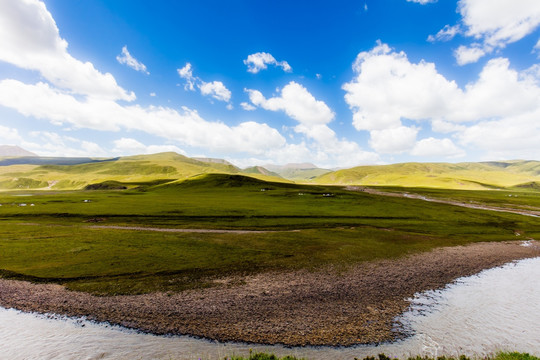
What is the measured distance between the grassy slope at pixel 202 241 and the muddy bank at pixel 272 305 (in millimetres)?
2629

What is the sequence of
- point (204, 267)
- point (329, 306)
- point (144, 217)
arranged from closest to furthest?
point (329, 306), point (204, 267), point (144, 217)

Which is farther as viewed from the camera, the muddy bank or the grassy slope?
the grassy slope

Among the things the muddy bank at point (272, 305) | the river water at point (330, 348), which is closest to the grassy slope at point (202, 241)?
the muddy bank at point (272, 305)

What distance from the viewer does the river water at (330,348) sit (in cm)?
1641

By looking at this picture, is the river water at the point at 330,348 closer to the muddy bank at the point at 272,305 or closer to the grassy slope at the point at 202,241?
the muddy bank at the point at 272,305

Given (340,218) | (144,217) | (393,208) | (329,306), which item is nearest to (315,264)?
(329,306)

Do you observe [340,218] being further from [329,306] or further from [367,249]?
[329,306]

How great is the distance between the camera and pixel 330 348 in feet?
55.5

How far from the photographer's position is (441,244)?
46.0m

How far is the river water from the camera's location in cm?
1641

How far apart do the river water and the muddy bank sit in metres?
1.00

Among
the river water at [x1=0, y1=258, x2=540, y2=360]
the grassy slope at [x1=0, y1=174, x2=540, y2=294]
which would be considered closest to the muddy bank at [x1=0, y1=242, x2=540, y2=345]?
the river water at [x1=0, y1=258, x2=540, y2=360]

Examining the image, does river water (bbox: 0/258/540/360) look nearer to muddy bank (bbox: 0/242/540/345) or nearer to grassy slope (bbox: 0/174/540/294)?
muddy bank (bbox: 0/242/540/345)

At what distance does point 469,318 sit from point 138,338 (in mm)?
28004
